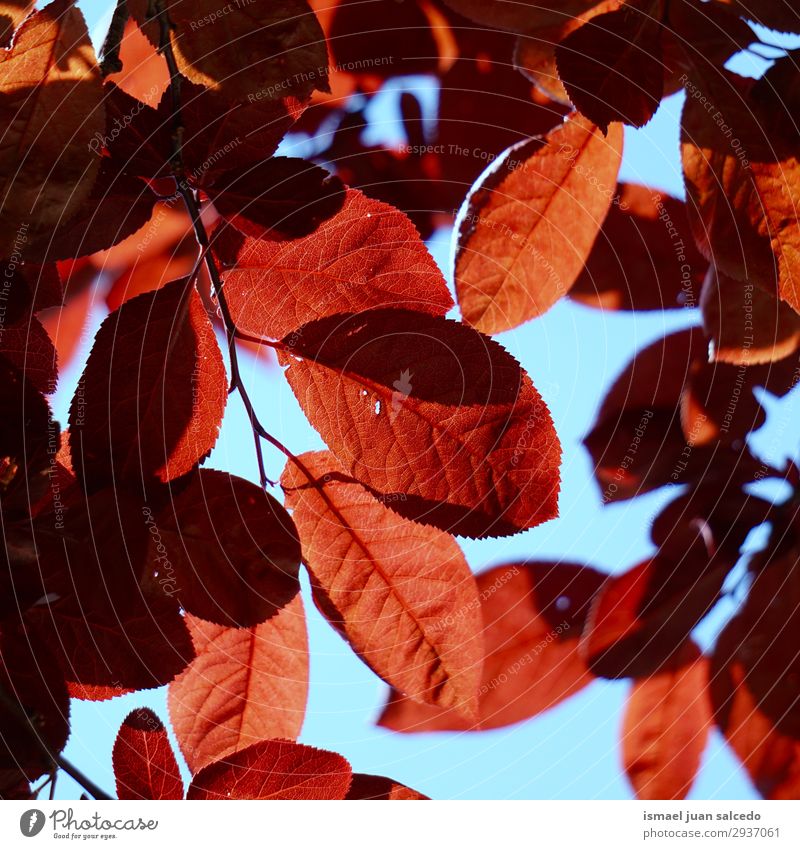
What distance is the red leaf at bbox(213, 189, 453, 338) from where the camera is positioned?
278 mm

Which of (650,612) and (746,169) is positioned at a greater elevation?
(746,169)

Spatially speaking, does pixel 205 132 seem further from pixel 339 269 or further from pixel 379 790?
pixel 379 790

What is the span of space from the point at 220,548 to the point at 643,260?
10.0 inches

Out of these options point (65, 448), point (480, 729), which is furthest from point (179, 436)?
point (480, 729)

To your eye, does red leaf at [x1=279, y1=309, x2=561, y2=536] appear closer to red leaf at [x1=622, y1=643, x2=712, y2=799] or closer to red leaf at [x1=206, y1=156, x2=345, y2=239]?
red leaf at [x1=206, y1=156, x2=345, y2=239]

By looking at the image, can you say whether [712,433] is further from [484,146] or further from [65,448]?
[65,448]

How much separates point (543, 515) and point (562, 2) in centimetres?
21

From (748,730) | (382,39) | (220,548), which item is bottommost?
(748,730)

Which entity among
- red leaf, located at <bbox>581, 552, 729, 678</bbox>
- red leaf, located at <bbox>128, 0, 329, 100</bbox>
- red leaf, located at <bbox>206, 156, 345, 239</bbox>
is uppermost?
red leaf, located at <bbox>128, 0, 329, 100</bbox>

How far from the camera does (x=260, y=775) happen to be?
313 mm

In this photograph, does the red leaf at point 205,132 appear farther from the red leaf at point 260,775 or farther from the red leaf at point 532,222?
the red leaf at point 260,775

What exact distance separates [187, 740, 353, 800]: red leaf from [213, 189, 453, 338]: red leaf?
175 mm

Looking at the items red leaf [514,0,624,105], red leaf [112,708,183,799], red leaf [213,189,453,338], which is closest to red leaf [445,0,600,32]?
red leaf [514,0,624,105]

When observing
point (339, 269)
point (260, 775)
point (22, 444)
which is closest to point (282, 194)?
point (339, 269)
